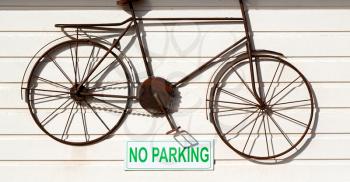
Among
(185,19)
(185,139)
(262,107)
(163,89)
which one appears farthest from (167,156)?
(185,19)

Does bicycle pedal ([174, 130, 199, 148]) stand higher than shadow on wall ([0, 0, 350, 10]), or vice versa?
shadow on wall ([0, 0, 350, 10])

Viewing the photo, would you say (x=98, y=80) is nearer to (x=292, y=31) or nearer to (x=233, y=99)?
(x=233, y=99)

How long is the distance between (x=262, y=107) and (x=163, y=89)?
482mm

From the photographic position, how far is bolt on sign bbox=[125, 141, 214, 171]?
237 cm

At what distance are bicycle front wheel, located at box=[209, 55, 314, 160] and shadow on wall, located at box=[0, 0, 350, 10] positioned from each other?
0.27 m

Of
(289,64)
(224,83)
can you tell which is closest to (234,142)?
(224,83)

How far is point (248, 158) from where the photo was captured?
2.36 meters

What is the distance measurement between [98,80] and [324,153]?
1.15m

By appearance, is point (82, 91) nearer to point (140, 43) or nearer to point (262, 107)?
point (140, 43)

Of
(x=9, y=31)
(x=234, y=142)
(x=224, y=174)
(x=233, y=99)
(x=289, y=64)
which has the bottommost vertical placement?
(x=224, y=174)

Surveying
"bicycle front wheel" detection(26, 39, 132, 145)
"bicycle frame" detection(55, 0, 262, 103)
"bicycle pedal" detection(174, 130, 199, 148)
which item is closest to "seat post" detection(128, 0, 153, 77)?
"bicycle frame" detection(55, 0, 262, 103)

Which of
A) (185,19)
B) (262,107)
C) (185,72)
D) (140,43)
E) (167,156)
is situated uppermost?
(185,19)

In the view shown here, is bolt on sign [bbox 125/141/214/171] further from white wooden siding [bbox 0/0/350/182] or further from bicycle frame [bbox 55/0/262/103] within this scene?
bicycle frame [bbox 55/0/262/103]

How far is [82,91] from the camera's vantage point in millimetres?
2371
